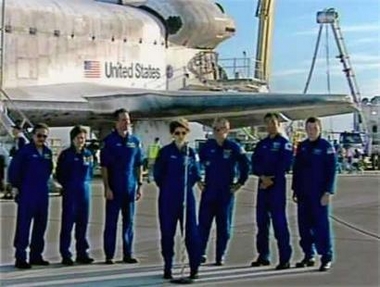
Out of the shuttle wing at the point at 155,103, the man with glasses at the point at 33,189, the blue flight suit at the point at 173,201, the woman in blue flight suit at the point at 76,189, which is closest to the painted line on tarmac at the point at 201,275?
the blue flight suit at the point at 173,201

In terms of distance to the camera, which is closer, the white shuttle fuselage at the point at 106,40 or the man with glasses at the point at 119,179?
the man with glasses at the point at 119,179

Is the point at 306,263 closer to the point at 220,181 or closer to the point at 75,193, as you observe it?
the point at 220,181

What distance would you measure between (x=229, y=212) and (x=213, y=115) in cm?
1481

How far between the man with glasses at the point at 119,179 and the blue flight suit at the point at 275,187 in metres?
1.17

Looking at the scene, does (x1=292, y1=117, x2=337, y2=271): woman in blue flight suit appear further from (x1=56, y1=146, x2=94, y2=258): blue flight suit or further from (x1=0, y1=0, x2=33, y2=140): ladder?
(x1=0, y1=0, x2=33, y2=140): ladder

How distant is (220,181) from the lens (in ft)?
23.0

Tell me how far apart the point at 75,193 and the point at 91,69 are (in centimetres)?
1500

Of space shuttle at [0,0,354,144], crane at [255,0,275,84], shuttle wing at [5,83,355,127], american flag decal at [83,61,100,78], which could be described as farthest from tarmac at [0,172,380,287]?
crane at [255,0,275,84]

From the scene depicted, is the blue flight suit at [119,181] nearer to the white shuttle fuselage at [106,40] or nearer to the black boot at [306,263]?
the black boot at [306,263]

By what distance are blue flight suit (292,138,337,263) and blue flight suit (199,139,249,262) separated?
53 centimetres

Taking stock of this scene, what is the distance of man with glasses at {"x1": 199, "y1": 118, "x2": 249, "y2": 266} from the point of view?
277 inches

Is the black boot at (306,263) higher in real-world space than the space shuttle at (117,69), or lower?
lower

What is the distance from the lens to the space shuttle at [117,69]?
19.5 metres

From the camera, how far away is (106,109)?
20.4 metres
